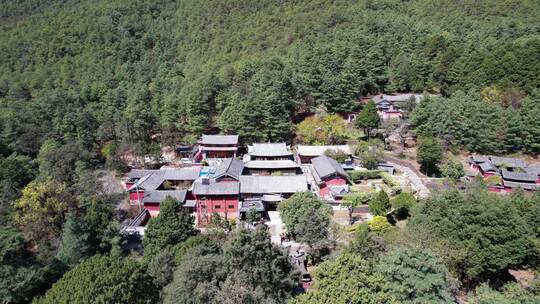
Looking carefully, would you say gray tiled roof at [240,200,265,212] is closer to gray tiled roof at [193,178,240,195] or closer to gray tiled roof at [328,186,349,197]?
gray tiled roof at [193,178,240,195]

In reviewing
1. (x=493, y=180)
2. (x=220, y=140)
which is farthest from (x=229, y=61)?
(x=493, y=180)

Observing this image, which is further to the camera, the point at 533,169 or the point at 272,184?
the point at 533,169

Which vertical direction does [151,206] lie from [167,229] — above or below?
below

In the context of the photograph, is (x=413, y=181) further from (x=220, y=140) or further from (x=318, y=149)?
(x=220, y=140)

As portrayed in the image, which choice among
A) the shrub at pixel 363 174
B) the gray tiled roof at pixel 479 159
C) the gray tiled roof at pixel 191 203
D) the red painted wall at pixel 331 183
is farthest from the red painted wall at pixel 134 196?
the gray tiled roof at pixel 479 159

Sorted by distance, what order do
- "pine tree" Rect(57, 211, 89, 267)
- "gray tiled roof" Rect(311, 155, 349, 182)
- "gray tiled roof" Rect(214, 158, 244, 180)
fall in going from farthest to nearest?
"gray tiled roof" Rect(311, 155, 349, 182) → "gray tiled roof" Rect(214, 158, 244, 180) → "pine tree" Rect(57, 211, 89, 267)

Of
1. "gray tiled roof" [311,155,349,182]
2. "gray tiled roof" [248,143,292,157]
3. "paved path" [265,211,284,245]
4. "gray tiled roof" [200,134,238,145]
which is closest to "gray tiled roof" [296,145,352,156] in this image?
"gray tiled roof" [248,143,292,157]
